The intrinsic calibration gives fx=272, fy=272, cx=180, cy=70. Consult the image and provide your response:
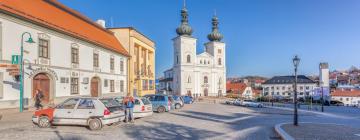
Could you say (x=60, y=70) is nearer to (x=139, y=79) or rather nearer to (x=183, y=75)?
(x=139, y=79)

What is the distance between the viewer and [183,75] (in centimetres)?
8538

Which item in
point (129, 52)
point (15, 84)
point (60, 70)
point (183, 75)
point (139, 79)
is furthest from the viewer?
point (183, 75)

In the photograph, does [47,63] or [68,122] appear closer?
[68,122]

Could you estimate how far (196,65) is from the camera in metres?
88.9

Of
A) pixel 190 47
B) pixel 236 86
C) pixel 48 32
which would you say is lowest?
pixel 236 86

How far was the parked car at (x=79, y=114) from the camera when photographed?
11711 millimetres

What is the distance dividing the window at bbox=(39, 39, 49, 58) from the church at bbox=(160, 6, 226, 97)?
A: 2559 inches

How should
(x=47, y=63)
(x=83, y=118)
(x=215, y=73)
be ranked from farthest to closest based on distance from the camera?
(x=215, y=73) < (x=47, y=63) < (x=83, y=118)

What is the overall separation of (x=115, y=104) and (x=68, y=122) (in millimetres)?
2272

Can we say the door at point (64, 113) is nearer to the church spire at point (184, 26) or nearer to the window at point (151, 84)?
the window at point (151, 84)

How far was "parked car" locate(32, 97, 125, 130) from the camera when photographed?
11711 millimetres

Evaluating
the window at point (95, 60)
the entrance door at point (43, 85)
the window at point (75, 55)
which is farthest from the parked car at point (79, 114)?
the window at point (95, 60)

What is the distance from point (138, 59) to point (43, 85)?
72.4 feet

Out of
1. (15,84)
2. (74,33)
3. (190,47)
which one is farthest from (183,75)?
(15,84)
